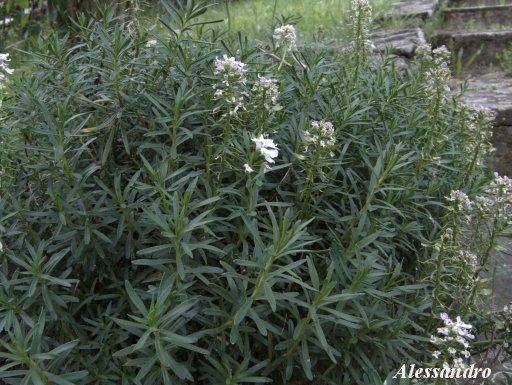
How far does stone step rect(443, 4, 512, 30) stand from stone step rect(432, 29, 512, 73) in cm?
64

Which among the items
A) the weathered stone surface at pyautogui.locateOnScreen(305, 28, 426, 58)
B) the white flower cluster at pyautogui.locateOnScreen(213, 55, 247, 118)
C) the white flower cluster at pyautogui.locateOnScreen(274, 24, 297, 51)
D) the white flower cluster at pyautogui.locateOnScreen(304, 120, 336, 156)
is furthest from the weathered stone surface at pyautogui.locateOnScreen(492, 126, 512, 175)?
the white flower cluster at pyautogui.locateOnScreen(213, 55, 247, 118)

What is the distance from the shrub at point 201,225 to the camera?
180cm

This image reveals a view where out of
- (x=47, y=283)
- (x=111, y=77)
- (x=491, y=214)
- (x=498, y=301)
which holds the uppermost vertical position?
(x=111, y=77)

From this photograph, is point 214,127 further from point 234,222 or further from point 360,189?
point 360,189

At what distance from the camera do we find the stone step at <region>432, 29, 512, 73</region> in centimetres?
587

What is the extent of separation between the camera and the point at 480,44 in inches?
234

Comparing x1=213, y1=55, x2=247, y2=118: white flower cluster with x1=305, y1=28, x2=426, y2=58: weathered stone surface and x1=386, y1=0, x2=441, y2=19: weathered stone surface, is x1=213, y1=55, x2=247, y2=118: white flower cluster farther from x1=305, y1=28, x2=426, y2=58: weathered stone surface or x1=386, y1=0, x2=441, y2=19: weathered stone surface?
x1=386, y1=0, x2=441, y2=19: weathered stone surface

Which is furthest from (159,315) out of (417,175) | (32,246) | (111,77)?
(417,175)

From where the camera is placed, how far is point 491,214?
7.34 feet

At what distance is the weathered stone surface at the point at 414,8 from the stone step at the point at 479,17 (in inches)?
7.7

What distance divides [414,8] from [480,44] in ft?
2.87

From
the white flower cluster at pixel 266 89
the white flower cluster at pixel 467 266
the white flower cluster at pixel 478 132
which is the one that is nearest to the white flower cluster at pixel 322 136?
the white flower cluster at pixel 266 89

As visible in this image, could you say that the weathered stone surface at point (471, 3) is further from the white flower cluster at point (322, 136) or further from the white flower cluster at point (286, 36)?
the white flower cluster at point (322, 136)

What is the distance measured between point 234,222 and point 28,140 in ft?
2.66
